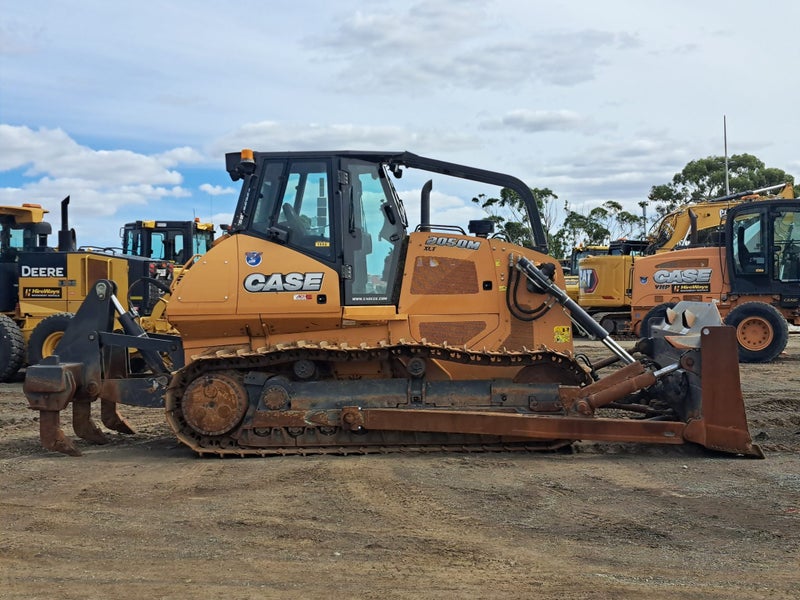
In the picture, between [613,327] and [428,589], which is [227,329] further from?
[613,327]

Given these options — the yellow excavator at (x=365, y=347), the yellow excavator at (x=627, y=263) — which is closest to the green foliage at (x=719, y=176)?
the yellow excavator at (x=627, y=263)

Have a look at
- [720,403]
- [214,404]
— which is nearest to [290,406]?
[214,404]

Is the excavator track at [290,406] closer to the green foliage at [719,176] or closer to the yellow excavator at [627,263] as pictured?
the yellow excavator at [627,263]

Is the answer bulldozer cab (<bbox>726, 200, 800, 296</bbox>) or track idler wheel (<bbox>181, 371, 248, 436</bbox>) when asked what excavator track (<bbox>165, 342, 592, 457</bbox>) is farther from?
bulldozer cab (<bbox>726, 200, 800, 296</bbox>)

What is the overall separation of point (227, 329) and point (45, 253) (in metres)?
7.89

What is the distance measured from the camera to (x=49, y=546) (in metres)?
5.02

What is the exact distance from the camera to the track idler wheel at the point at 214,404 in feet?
23.7

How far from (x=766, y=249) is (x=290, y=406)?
1135cm

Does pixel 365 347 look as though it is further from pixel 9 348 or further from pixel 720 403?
pixel 9 348

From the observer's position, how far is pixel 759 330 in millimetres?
15055

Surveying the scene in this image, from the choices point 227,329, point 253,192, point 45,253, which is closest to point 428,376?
point 227,329

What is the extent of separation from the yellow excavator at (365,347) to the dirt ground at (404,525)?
30 cm

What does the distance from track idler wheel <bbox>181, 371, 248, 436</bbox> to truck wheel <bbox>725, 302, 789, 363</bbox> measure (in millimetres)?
10576

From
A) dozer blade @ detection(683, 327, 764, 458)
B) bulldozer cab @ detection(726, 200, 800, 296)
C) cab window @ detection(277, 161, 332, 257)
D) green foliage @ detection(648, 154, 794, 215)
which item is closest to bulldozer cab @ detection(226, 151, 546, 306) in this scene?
cab window @ detection(277, 161, 332, 257)
